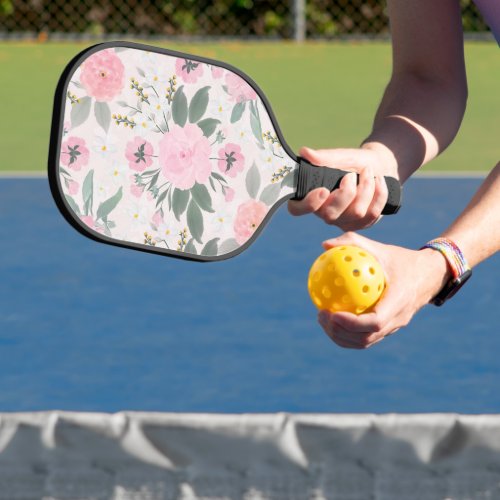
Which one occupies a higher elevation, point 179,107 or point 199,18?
point 179,107

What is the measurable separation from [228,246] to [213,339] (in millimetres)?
2378

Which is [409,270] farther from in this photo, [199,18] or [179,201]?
[199,18]

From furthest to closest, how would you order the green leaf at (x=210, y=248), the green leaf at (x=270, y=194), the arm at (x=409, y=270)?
1. the green leaf at (x=270, y=194)
2. the green leaf at (x=210, y=248)
3. the arm at (x=409, y=270)

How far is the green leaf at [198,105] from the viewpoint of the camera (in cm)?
237

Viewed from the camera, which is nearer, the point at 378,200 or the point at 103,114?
the point at 103,114

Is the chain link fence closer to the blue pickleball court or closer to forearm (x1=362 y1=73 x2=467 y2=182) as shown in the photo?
the blue pickleball court

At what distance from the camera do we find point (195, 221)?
2338mm

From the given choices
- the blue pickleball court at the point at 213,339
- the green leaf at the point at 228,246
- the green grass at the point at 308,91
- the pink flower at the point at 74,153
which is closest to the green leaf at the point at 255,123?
the green leaf at the point at 228,246

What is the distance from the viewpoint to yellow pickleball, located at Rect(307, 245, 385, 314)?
6.71ft

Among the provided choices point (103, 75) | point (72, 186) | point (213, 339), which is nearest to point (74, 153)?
point (72, 186)

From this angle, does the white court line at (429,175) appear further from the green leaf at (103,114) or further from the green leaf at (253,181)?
the green leaf at (103,114)

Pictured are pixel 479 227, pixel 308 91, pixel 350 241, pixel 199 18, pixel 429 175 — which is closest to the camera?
pixel 350 241

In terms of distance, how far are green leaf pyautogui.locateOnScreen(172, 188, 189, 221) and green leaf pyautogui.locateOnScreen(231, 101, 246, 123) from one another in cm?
A: 19

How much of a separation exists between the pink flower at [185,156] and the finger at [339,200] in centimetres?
21
